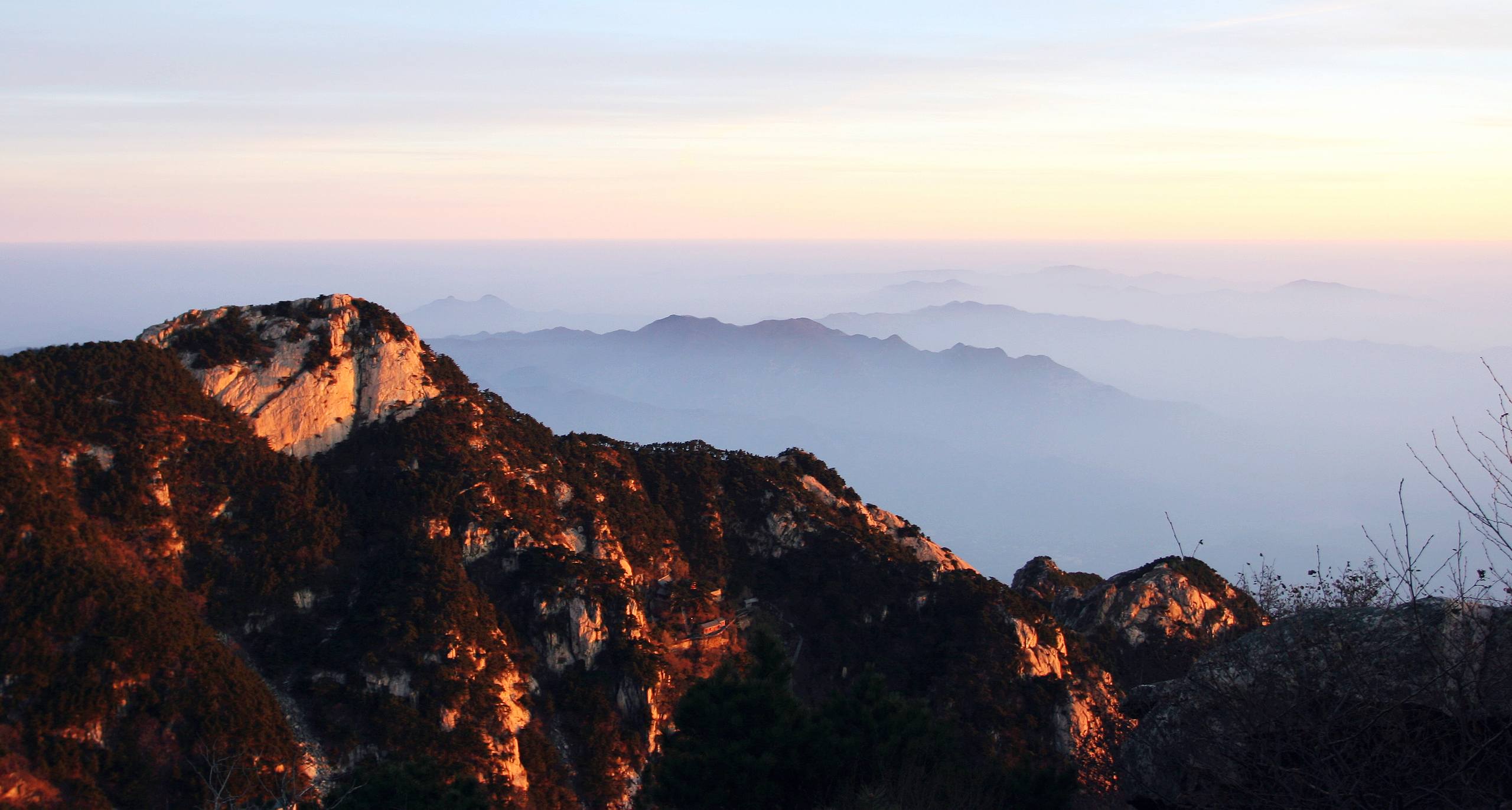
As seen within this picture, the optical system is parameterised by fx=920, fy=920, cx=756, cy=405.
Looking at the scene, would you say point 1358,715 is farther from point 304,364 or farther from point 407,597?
point 304,364

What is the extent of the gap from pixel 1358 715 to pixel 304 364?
47.0m

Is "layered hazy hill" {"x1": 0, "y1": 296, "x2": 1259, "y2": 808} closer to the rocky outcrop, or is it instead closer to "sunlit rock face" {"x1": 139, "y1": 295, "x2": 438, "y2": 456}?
"sunlit rock face" {"x1": 139, "y1": 295, "x2": 438, "y2": 456}

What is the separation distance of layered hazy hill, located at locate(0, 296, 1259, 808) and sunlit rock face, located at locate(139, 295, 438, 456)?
0.15 m

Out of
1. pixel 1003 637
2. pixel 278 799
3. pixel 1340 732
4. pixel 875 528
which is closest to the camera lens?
pixel 1340 732

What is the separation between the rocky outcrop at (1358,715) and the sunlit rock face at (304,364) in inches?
1654

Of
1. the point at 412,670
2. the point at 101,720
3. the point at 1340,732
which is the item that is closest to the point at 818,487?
the point at 412,670

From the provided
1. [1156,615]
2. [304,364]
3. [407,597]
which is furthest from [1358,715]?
[304,364]

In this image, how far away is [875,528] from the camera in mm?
57500

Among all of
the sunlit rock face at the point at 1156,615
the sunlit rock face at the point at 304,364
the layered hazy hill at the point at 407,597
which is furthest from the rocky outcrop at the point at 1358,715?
the sunlit rock face at the point at 304,364

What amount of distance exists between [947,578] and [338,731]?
29802mm

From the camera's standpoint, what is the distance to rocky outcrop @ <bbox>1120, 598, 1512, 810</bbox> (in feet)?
40.1

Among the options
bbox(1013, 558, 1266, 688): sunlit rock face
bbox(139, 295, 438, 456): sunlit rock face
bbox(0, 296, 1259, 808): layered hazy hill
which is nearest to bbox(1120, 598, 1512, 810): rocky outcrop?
bbox(0, 296, 1259, 808): layered hazy hill

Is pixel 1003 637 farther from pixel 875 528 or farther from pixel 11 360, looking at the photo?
pixel 11 360

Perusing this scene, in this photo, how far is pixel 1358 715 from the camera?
42.9 ft
